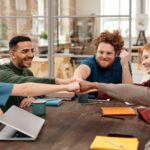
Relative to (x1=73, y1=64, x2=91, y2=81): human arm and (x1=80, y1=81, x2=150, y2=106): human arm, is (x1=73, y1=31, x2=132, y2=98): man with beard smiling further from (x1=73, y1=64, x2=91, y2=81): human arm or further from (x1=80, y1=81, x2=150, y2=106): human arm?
(x1=80, y1=81, x2=150, y2=106): human arm

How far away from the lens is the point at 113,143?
1393 mm

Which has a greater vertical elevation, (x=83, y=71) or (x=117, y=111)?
(x=83, y=71)

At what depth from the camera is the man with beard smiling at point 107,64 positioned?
2.82 metres

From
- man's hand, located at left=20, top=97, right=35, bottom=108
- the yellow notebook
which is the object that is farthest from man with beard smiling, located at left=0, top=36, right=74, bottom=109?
the yellow notebook

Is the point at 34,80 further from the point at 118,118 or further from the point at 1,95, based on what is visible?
the point at 118,118

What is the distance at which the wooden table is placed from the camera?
142 centimetres

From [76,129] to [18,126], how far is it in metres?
0.31

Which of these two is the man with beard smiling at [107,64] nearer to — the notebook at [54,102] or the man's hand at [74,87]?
the notebook at [54,102]

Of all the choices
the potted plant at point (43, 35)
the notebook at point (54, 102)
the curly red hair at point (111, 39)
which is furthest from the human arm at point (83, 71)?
the potted plant at point (43, 35)

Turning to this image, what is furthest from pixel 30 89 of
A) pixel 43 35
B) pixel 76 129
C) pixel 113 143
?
pixel 43 35

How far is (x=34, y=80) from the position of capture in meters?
2.21

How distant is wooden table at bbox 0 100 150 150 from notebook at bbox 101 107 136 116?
1.7 inches

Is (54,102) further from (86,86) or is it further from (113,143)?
(113,143)

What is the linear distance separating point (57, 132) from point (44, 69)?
3.72 m
